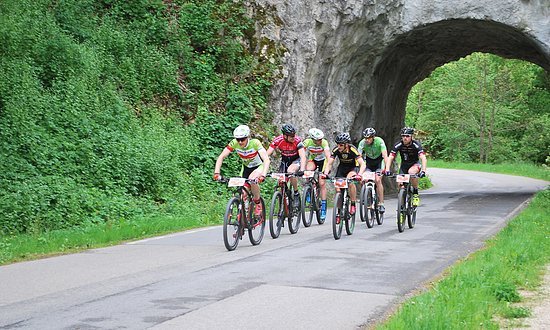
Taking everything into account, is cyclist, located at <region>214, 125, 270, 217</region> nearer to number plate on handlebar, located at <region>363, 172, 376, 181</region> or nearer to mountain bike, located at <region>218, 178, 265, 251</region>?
mountain bike, located at <region>218, 178, 265, 251</region>

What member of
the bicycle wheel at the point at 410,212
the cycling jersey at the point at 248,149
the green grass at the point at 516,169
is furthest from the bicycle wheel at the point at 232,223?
the green grass at the point at 516,169

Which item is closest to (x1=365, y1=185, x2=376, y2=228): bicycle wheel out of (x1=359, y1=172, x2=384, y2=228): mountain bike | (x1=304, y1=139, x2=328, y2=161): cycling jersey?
(x1=359, y1=172, x2=384, y2=228): mountain bike

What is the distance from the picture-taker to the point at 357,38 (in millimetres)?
26453

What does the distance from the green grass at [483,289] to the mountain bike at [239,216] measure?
3530mm

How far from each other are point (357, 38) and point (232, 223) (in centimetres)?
1687

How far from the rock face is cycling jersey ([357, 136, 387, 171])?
25.3 feet

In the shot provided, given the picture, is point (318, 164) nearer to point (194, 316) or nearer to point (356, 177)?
point (356, 177)

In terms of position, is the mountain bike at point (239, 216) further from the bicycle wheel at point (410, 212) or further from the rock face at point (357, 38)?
the rock face at point (357, 38)

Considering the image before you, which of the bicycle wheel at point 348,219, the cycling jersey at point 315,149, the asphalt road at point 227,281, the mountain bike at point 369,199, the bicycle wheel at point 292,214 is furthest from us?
the cycling jersey at point 315,149

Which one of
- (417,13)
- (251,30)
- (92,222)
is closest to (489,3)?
(417,13)

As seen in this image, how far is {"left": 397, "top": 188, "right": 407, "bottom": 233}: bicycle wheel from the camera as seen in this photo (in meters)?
14.0

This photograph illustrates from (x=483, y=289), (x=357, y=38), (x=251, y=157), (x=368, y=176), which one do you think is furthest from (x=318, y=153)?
(x=357, y=38)

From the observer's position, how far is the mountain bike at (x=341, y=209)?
41.8 ft

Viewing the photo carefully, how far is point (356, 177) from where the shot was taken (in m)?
13.8
